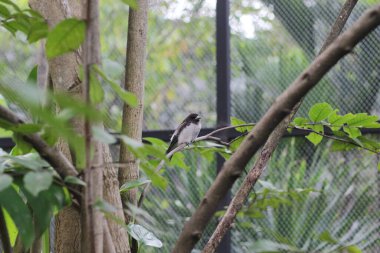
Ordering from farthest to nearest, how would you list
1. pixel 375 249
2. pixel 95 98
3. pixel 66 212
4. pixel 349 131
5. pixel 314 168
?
pixel 314 168 → pixel 375 249 → pixel 349 131 → pixel 66 212 → pixel 95 98

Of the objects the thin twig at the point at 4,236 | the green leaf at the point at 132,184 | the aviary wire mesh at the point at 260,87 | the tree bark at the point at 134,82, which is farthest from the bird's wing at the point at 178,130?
the thin twig at the point at 4,236

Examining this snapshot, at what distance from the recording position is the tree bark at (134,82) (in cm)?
100

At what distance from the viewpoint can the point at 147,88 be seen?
7.91 ft

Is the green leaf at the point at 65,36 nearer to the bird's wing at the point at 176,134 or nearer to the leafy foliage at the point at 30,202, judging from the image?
the leafy foliage at the point at 30,202

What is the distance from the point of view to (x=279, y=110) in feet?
A: 1.72

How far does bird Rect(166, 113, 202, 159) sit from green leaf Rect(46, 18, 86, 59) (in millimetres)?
1547

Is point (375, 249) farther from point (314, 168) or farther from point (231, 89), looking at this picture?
point (231, 89)

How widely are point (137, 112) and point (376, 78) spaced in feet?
5.19

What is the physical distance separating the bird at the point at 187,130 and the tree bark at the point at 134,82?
1.04 metres

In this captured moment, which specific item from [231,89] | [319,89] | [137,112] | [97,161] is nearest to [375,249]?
[319,89]

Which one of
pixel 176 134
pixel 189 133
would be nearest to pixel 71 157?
pixel 189 133

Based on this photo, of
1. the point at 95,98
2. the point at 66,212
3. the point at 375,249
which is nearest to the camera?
the point at 95,98

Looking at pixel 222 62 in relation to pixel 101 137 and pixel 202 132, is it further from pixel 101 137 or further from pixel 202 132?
pixel 101 137

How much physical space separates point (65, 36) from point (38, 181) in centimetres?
→ 13
